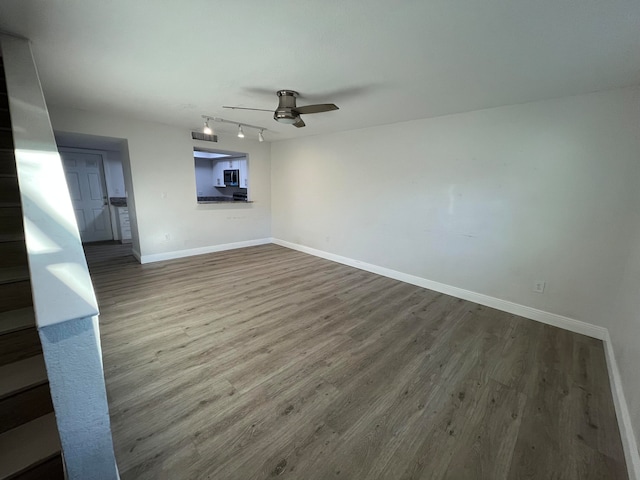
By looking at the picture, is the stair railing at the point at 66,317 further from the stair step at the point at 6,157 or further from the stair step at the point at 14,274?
the stair step at the point at 6,157

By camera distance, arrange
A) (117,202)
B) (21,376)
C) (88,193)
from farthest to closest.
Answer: (117,202) < (88,193) < (21,376)

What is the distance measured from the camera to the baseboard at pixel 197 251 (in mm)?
4551

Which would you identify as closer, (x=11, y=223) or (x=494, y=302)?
(x=11, y=223)

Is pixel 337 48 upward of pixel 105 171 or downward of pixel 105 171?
upward

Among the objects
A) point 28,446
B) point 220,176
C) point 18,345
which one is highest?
point 220,176

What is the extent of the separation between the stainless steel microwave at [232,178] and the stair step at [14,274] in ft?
21.6

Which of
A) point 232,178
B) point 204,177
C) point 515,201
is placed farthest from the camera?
point 204,177

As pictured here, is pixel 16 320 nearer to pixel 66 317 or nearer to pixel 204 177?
pixel 66 317

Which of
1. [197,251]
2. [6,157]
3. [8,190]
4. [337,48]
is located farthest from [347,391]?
[197,251]

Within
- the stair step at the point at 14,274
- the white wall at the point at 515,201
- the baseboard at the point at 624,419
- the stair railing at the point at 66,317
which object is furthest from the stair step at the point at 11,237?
the white wall at the point at 515,201

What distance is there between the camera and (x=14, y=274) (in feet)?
4.63

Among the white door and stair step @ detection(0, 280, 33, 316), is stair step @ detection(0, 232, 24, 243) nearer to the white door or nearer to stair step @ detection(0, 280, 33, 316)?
stair step @ detection(0, 280, 33, 316)

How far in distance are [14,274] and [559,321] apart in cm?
453

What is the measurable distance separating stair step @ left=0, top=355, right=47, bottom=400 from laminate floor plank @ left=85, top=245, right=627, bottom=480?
599 millimetres
